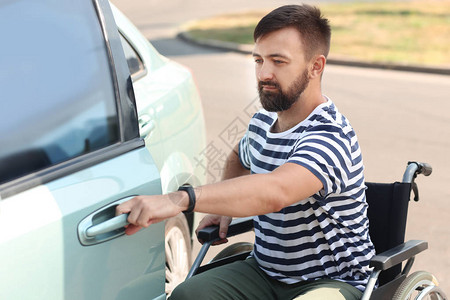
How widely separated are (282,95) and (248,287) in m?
0.74

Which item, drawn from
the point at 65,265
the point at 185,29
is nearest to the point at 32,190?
the point at 65,265

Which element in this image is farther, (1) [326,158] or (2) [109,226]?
(1) [326,158]

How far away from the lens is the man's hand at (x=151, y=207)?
203cm

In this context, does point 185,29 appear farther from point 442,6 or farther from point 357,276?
point 357,276

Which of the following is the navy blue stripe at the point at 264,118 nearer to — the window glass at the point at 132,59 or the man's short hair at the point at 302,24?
the man's short hair at the point at 302,24

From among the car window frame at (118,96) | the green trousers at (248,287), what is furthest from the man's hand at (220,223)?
the car window frame at (118,96)

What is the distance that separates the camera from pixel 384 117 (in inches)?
327

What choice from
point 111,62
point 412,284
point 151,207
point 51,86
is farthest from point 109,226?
point 412,284

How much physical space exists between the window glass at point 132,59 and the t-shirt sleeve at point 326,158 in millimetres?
1272

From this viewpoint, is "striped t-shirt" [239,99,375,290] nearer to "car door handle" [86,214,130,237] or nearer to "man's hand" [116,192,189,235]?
"man's hand" [116,192,189,235]

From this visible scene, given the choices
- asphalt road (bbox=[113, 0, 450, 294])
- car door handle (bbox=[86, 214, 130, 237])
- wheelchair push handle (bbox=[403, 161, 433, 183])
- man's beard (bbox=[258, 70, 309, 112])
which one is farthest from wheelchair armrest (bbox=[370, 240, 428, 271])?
asphalt road (bbox=[113, 0, 450, 294])

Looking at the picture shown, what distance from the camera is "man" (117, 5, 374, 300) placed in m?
2.42

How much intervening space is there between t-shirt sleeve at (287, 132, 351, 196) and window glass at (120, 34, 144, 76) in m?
1.27

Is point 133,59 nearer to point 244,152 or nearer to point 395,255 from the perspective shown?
point 244,152
